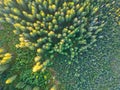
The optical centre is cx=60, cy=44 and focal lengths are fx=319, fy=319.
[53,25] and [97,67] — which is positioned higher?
[53,25]

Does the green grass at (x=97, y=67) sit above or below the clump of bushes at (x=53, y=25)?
below

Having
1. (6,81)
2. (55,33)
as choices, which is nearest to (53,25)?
(55,33)

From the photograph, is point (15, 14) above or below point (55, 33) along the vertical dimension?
above

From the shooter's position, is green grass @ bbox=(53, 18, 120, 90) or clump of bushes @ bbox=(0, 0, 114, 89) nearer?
clump of bushes @ bbox=(0, 0, 114, 89)

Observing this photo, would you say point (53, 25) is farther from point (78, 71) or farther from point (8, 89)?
point (8, 89)

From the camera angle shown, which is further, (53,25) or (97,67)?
(97,67)

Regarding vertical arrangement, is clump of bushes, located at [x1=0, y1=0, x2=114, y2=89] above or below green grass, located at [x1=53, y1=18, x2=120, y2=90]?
above

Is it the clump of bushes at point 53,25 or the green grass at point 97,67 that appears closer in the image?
the clump of bushes at point 53,25

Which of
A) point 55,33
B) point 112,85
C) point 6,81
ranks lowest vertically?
point 112,85
